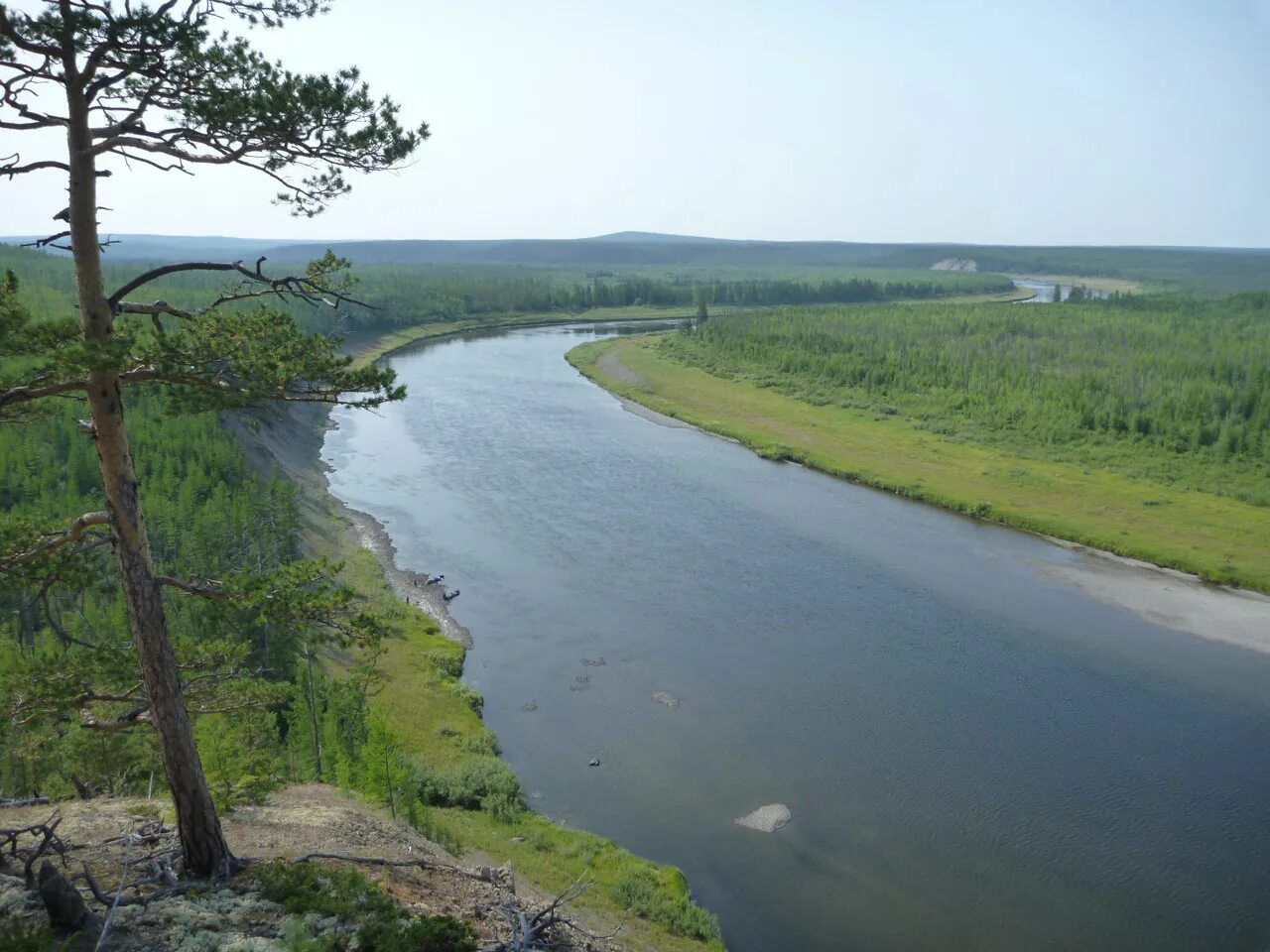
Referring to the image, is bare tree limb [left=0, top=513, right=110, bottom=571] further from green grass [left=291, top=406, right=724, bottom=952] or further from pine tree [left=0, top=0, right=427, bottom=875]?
green grass [left=291, top=406, right=724, bottom=952]

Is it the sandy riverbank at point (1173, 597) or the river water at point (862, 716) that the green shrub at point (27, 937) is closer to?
the river water at point (862, 716)

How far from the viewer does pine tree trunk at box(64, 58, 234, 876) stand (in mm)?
10109

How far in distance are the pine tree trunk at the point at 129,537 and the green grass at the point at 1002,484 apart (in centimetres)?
4119

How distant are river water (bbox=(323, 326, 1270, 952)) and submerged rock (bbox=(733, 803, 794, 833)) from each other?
255 millimetres

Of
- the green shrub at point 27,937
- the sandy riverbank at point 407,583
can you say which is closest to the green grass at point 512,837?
the sandy riverbank at point 407,583

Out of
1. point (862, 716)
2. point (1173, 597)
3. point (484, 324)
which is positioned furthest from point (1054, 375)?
point (484, 324)

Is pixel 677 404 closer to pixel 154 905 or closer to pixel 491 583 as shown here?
pixel 491 583

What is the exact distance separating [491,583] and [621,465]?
19.7m

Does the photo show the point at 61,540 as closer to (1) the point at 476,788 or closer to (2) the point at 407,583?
(1) the point at 476,788

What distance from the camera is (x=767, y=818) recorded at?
23.4 metres

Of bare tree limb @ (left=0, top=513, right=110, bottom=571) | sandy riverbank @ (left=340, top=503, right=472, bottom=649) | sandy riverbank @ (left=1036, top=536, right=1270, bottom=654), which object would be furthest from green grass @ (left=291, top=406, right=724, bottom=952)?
sandy riverbank @ (left=1036, top=536, right=1270, bottom=654)

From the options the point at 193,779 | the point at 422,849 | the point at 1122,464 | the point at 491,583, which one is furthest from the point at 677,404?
the point at 193,779

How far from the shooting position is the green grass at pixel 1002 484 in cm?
4306

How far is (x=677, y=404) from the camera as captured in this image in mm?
78312
